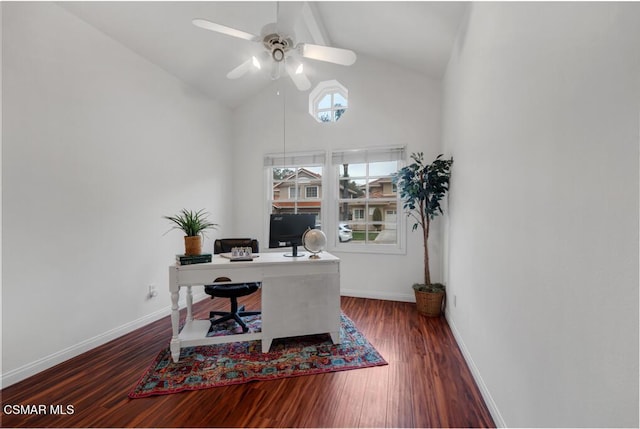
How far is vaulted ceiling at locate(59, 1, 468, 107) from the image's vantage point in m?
2.45

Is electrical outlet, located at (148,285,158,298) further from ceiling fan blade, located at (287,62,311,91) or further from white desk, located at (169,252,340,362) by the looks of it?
ceiling fan blade, located at (287,62,311,91)

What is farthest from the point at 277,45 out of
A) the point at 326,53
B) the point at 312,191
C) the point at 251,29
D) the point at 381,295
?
the point at 381,295

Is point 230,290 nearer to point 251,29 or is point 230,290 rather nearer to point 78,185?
point 78,185

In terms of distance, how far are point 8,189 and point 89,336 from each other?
1376 mm

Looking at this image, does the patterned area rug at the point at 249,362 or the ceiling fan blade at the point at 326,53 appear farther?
the ceiling fan blade at the point at 326,53

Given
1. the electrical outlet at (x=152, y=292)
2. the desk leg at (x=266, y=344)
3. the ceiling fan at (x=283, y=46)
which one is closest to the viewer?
the ceiling fan at (x=283, y=46)

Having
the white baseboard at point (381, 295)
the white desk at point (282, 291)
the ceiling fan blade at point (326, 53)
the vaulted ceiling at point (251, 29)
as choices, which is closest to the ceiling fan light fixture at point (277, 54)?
the ceiling fan blade at point (326, 53)

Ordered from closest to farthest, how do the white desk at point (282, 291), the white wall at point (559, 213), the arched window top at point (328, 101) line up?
1. the white wall at point (559, 213)
2. the white desk at point (282, 291)
3. the arched window top at point (328, 101)

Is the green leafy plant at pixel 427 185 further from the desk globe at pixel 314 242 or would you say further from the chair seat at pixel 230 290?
the chair seat at pixel 230 290

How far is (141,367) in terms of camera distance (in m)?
2.20

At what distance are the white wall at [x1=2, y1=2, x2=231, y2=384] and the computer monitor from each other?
1.52 meters

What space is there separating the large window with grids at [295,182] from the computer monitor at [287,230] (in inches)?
59.6

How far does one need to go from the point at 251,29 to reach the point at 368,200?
257 cm

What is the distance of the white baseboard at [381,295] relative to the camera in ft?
12.4
